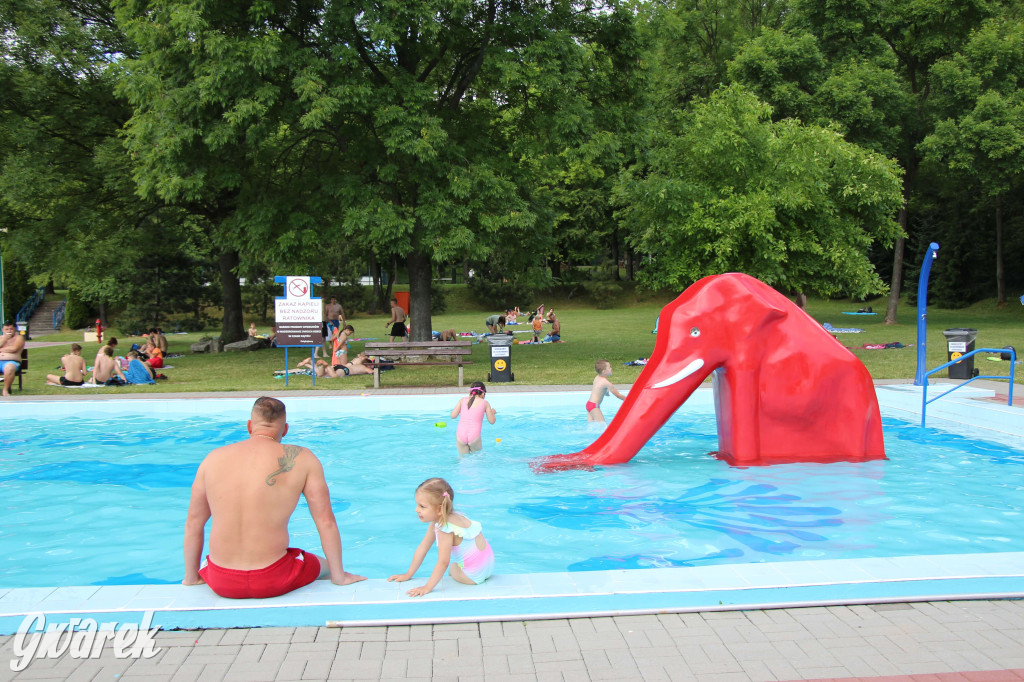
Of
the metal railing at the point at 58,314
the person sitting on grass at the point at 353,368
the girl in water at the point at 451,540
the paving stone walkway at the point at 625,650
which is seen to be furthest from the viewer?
the metal railing at the point at 58,314

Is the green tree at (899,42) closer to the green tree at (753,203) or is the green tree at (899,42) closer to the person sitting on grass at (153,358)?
the green tree at (753,203)

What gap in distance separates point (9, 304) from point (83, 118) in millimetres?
24292

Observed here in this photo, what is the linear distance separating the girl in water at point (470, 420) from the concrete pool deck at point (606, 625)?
5.62 meters

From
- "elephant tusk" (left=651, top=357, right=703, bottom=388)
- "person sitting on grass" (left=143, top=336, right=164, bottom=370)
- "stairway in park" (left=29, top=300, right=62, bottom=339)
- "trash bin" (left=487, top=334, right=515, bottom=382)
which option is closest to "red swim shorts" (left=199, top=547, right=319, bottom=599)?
"elephant tusk" (left=651, top=357, right=703, bottom=388)

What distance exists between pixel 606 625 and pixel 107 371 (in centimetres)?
1591

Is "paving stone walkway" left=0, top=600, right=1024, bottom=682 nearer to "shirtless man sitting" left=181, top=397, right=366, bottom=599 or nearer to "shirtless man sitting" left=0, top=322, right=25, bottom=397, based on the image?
"shirtless man sitting" left=181, top=397, right=366, bottom=599

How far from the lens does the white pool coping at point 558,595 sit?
4.77m

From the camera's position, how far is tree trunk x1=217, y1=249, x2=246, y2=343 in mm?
28755

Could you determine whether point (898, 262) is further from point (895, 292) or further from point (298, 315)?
point (298, 315)

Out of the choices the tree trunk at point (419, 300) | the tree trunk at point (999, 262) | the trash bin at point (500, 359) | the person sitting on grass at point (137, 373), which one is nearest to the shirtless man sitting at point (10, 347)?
the person sitting on grass at point (137, 373)

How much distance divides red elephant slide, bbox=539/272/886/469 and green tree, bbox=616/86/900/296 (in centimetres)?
957

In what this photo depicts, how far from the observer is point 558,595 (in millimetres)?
4918

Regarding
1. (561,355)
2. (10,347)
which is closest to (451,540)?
(10,347)

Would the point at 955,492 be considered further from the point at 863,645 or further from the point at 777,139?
the point at 777,139
